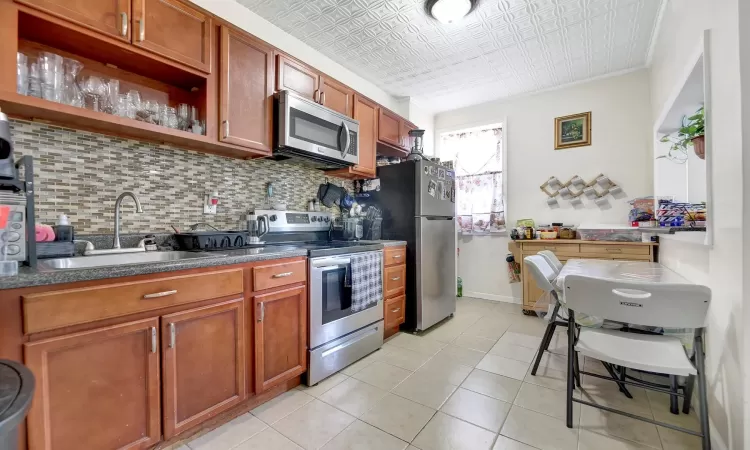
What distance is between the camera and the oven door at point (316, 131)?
2078 mm

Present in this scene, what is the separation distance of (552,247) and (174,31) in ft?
12.0

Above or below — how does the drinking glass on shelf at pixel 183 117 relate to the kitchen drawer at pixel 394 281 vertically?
above

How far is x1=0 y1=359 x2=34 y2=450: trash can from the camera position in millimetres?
443

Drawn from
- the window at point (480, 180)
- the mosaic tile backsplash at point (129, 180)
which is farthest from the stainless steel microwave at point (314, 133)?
the window at point (480, 180)

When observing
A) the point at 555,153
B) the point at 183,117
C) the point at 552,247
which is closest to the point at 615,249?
the point at 552,247

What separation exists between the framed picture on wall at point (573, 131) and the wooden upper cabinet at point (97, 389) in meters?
4.11

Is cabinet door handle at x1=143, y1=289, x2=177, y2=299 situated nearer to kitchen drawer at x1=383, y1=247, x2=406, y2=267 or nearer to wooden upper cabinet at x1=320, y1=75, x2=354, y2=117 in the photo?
kitchen drawer at x1=383, y1=247, x2=406, y2=267

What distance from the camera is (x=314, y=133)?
2.27 metres

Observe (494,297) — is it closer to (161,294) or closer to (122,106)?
(161,294)

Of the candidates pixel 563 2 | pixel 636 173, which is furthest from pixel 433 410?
pixel 636 173

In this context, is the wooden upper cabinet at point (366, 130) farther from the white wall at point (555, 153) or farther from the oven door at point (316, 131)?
the white wall at point (555, 153)

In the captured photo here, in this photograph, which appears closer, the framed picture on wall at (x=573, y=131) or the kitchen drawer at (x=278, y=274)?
the kitchen drawer at (x=278, y=274)

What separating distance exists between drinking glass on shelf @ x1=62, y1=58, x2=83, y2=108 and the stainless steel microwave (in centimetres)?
99

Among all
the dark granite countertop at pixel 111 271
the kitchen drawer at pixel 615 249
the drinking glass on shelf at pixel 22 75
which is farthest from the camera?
the kitchen drawer at pixel 615 249
